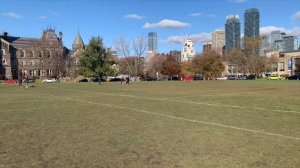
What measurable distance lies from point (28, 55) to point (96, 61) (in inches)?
2113

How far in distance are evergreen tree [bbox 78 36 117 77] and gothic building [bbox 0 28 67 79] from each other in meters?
22.1

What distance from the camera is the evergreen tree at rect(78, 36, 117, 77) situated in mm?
91438

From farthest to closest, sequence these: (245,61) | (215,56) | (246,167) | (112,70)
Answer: (245,61), (215,56), (112,70), (246,167)

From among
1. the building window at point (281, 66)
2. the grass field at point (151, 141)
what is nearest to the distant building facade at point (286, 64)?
the building window at point (281, 66)

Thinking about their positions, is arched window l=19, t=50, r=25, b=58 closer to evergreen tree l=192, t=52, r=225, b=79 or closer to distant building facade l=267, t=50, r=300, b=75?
evergreen tree l=192, t=52, r=225, b=79

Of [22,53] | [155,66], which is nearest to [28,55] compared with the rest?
[22,53]

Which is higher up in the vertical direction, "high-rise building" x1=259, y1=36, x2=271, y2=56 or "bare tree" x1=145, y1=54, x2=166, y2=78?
"high-rise building" x1=259, y1=36, x2=271, y2=56

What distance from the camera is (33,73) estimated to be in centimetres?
13662

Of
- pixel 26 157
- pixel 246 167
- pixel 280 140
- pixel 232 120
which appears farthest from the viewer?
pixel 232 120

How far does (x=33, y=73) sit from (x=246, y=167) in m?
138

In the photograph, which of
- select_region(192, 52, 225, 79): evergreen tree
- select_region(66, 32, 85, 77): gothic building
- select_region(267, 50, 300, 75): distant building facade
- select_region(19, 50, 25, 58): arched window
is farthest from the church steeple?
select_region(267, 50, 300, 75): distant building facade

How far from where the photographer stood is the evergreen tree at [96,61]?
300 ft

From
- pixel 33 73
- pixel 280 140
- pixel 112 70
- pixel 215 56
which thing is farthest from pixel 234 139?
pixel 33 73

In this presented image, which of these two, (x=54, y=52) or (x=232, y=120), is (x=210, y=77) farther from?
(x=232, y=120)
